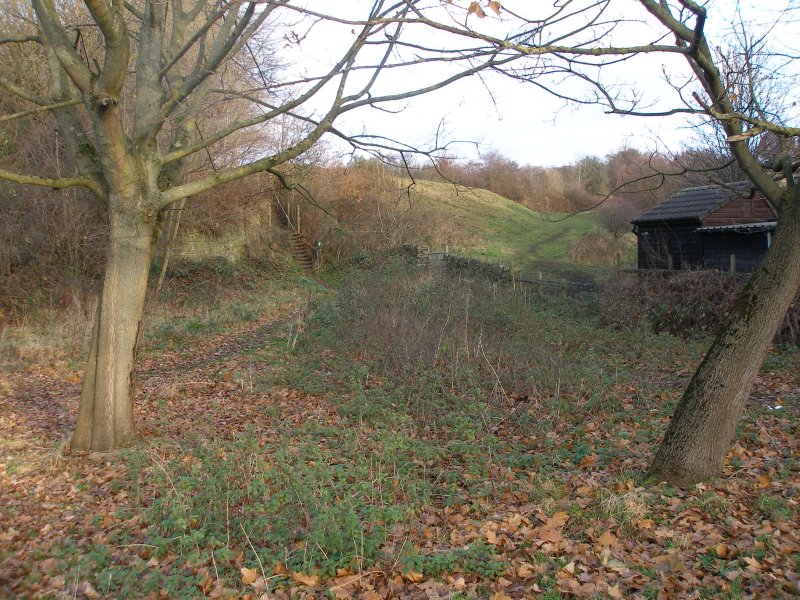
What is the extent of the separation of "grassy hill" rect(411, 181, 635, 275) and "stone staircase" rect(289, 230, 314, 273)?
646 cm

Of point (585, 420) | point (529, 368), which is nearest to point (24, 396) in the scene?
point (529, 368)

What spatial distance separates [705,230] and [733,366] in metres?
16.8

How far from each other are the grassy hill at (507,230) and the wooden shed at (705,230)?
5643 millimetres

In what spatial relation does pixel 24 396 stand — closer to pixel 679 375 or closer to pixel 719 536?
pixel 719 536

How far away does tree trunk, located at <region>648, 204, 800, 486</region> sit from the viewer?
558 centimetres

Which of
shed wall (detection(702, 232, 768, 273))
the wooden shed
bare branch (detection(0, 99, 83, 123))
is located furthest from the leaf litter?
the wooden shed

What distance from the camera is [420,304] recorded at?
47.6ft

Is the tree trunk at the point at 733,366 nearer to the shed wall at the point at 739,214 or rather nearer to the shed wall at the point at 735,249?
the shed wall at the point at 735,249

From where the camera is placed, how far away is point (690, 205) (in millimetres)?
22172

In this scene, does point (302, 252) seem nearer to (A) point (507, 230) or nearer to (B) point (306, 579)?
(A) point (507, 230)

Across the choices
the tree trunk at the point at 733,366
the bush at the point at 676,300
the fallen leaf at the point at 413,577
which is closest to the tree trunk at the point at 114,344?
the fallen leaf at the point at 413,577

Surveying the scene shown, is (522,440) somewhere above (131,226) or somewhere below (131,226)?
below

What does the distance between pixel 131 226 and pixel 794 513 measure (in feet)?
26.1

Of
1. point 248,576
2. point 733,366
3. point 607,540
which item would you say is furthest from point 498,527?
point 733,366
